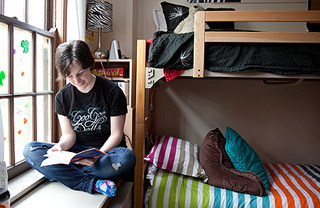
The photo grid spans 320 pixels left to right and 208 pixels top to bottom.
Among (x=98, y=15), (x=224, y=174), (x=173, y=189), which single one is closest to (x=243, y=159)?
(x=224, y=174)

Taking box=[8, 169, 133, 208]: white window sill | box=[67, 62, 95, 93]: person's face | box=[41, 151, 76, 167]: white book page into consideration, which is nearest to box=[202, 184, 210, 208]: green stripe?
box=[8, 169, 133, 208]: white window sill

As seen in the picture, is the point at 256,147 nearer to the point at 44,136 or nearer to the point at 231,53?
the point at 231,53

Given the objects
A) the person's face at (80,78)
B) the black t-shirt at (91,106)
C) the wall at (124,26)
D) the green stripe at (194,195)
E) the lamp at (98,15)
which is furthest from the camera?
the wall at (124,26)

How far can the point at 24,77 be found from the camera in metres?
1.32

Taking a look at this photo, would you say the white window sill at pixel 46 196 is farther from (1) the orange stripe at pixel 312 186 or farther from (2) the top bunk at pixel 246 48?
(1) the orange stripe at pixel 312 186

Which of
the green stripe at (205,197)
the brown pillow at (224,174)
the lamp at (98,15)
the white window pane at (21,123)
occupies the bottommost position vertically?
the green stripe at (205,197)

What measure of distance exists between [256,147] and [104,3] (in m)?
1.98

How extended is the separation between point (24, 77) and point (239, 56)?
1306 millimetres

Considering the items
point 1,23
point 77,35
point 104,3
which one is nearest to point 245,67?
point 77,35

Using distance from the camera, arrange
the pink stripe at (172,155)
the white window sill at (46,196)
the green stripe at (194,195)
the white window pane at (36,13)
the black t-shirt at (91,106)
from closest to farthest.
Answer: the white window sill at (46,196), the black t-shirt at (91,106), the white window pane at (36,13), the green stripe at (194,195), the pink stripe at (172,155)

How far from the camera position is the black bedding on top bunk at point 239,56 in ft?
4.41

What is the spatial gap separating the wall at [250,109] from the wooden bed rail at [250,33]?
3.08 feet

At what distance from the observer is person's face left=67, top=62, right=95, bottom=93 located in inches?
44.7

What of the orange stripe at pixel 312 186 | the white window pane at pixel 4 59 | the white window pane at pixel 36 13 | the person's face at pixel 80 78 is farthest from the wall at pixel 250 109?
the white window pane at pixel 4 59
